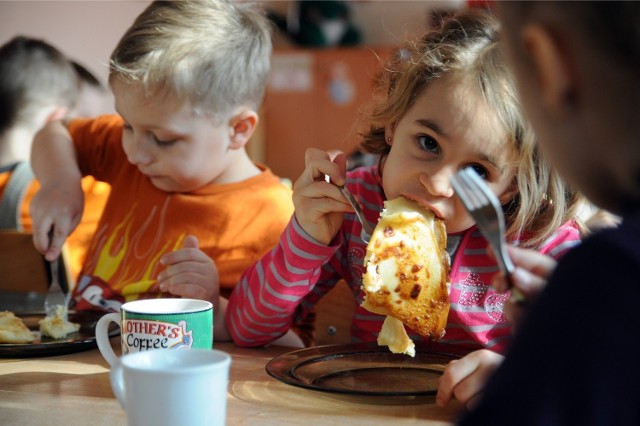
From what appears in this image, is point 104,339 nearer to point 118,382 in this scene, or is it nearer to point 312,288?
point 118,382

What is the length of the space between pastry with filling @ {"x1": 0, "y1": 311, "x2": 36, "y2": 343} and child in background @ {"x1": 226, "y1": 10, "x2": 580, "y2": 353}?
334 mm

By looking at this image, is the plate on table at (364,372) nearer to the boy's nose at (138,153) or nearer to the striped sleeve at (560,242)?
the striped sleeve at (560,242)

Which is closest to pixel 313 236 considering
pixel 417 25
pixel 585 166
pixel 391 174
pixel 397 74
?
pixel 391 174

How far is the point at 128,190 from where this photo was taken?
1.78 m

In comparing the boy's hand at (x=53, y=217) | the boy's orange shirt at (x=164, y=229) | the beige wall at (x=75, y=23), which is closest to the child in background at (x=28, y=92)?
the boy's orange shirt at (x=164, y=229)

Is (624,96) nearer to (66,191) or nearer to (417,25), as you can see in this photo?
(417,25)

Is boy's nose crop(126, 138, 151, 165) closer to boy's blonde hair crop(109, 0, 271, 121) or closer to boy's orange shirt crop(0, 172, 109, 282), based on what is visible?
boy's blonde hair crop(109, 0, 271, 121)

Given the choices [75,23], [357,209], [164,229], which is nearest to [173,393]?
[357,209]

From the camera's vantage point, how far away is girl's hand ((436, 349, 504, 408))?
929 mm

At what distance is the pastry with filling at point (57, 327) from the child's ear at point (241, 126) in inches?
21.4

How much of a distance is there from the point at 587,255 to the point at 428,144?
681mm

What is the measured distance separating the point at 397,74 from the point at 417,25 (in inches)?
7.0

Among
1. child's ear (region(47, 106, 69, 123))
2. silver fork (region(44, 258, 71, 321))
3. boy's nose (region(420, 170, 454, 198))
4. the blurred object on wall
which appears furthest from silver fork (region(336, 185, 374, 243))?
the blurred object on wall

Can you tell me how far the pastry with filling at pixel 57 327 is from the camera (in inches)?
50.9
